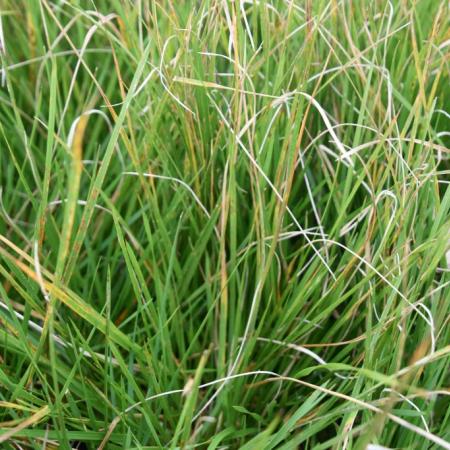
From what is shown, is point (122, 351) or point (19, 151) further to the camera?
point (19, 151)

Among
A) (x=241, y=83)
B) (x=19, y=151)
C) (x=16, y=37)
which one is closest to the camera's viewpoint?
(x=241, y=83)

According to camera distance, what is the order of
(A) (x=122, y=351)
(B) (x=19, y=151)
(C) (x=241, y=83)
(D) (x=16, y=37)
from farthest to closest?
(D) (x=16, y=37), (B) (x=19, y=151), (A) (x=122, y=351), (C) (x=241, y=83)

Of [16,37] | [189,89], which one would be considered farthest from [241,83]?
[16,37]

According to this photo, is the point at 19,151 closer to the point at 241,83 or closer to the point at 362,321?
the point at 241,83

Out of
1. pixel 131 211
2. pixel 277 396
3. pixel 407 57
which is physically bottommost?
pixel 277 396

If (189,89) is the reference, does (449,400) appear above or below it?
below

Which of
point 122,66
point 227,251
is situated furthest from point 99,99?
point 227,251
